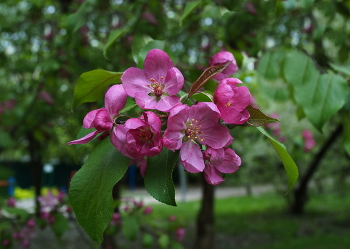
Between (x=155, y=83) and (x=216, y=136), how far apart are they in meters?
0.17

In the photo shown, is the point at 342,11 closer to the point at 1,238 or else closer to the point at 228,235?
the point at 1,238

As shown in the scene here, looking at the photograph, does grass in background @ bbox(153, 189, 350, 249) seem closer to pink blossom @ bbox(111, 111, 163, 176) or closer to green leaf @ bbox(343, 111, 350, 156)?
green leaf @ bbox(343, 111, 350, 156)

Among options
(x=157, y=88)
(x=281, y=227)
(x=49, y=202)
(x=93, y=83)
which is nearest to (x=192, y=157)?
(x=157, y=88)

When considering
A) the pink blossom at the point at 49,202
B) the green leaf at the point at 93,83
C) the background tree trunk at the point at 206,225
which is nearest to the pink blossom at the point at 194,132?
the green leaf at the point at 93,83

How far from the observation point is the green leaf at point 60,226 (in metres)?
2.38

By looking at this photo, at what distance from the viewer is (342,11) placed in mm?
1858

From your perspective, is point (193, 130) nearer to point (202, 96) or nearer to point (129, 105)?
point (202, 96)

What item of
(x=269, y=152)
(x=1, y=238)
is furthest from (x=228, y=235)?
(x=1, y=238)

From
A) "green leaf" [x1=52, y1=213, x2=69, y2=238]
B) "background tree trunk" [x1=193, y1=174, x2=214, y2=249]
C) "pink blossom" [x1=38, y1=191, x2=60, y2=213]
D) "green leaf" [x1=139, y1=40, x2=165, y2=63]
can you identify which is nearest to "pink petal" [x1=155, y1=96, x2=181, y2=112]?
"green leaf" [x1=139, y1=40, x2=165, y2=63]

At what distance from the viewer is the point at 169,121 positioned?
675 mm

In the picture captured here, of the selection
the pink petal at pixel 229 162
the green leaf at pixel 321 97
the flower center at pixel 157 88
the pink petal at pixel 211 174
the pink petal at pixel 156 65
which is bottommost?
the green leaf at pixel 321 97

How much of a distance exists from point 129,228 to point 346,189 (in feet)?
23.1

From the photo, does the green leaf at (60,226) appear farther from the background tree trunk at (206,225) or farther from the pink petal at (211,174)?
the background tree trunk at (206,225)

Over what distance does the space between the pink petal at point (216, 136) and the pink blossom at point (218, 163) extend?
0.02 meters
